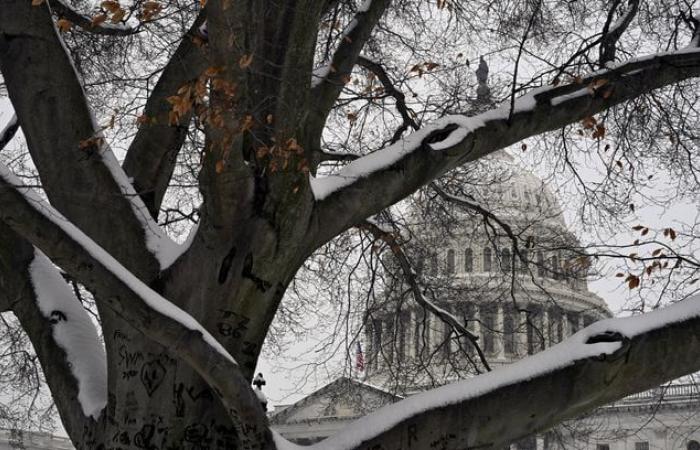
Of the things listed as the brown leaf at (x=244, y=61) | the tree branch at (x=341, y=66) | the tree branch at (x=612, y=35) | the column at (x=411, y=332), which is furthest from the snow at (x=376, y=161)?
the column at (x=411, y=332)

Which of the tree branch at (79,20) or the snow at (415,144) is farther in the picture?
the tree branch at (79,20)

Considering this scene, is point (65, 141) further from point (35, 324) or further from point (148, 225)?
point (35, 324)

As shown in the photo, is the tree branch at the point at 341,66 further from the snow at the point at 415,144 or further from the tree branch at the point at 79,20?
the tree branch at the point at 79,20

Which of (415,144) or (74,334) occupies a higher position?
(415,144)

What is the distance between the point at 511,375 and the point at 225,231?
1546 mm

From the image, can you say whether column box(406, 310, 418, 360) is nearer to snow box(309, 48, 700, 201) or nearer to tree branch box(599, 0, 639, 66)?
tree branch box(599, 0, 639, 66)

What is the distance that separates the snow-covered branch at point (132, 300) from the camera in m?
3.78

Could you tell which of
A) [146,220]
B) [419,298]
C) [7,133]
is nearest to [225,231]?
[146,220]

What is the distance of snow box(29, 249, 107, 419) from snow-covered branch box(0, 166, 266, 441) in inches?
41.4

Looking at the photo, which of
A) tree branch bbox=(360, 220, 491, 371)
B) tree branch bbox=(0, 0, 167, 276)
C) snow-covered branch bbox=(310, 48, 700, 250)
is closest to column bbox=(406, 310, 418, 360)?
tree branch bbox=(360, 220, 491, 371)

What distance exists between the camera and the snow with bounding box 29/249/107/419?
15.6 ft

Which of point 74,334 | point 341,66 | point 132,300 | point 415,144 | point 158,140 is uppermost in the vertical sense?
point 341,66

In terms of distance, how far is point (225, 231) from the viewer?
15.0 ft

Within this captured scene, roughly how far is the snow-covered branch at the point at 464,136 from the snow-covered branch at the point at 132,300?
122cm
